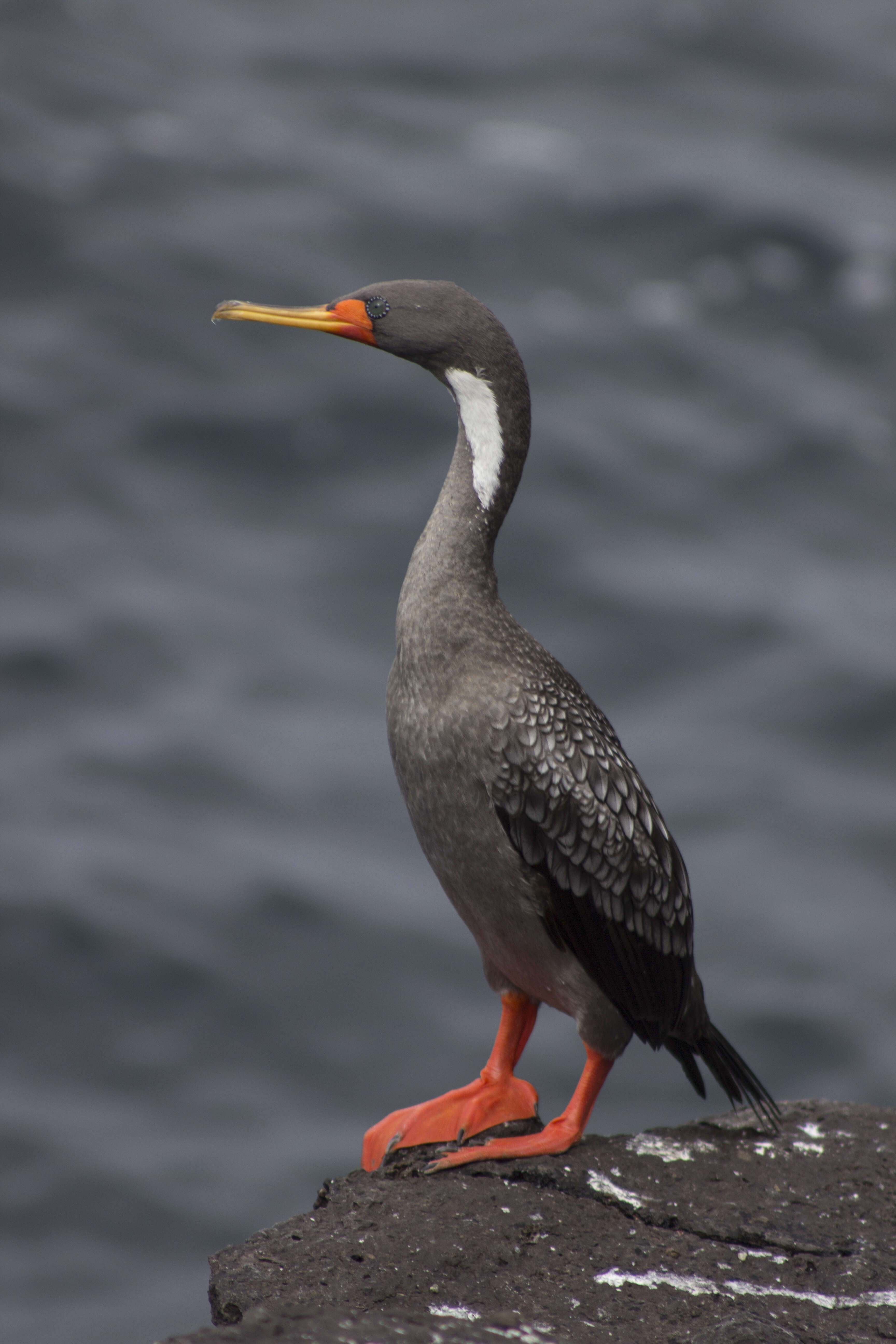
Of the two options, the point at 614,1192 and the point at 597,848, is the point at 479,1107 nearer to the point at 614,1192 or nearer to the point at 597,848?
the point at 614,1192

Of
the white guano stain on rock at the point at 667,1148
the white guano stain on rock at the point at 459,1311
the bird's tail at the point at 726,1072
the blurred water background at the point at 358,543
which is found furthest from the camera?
the blurred water background at the point at 358,543

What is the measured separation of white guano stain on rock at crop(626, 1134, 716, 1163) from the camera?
555 cm

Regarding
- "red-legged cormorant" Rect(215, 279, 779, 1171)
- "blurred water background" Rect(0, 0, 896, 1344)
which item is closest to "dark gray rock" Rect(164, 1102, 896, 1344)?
"red-legged cormorant" Rect(215, 279, 779, 1171)

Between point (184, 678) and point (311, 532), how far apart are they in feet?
9.54

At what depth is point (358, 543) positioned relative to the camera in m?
18.5

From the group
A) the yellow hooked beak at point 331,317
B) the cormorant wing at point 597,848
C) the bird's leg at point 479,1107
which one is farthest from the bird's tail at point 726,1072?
the yellow hooked beak at point 331,317

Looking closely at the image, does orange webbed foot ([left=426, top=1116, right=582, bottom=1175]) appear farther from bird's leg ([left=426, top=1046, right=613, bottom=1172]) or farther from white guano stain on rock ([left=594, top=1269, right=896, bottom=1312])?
white guano stain on rock ([left=594, top=1269, right=896, bottom=1312])

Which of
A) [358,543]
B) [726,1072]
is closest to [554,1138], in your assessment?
[726,1072]

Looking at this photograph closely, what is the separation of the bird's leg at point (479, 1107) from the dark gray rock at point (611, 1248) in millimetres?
105

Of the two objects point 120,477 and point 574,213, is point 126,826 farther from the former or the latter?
point 574,213

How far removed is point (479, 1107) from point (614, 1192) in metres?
0.63

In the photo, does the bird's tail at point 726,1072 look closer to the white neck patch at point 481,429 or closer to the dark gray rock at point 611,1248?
the dark gray rock at point 611,1248

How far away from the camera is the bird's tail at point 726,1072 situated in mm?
5770

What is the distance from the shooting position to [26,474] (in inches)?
746
